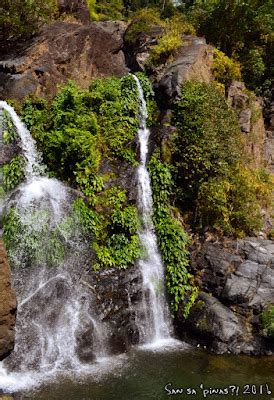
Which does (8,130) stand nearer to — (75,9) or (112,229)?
(112,229)

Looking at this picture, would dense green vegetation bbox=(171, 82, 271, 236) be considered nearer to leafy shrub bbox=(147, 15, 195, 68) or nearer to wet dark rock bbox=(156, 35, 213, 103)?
wet dark rock bbox=(156, 35, 213, 103)

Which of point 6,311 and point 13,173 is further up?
point 13,173

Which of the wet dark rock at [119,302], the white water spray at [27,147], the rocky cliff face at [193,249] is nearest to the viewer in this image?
the wet dark rock at [119,302]

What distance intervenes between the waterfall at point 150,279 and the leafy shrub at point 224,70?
6.48m

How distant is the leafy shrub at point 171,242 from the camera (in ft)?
41.6

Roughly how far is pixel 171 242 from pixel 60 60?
9.88m

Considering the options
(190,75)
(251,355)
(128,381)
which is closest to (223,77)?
(190,75)

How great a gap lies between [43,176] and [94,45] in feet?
27.7

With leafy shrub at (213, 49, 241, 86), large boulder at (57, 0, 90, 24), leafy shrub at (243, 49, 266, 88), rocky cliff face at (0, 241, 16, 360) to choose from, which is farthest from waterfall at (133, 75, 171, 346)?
large boulder at (57, 0, 90, 24)

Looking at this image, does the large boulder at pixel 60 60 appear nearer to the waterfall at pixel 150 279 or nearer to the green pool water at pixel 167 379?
the waterfall at pixel 150 279

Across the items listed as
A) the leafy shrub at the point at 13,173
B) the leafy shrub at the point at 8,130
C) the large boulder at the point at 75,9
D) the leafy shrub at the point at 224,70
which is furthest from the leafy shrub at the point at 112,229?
the large boulder at the point at 75,9

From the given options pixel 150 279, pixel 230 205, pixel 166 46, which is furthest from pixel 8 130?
pixel 166 46

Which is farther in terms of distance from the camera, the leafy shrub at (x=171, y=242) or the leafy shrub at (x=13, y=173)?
the leafy shrub at (x=13, y=173)

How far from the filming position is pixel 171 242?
44.5 feet
